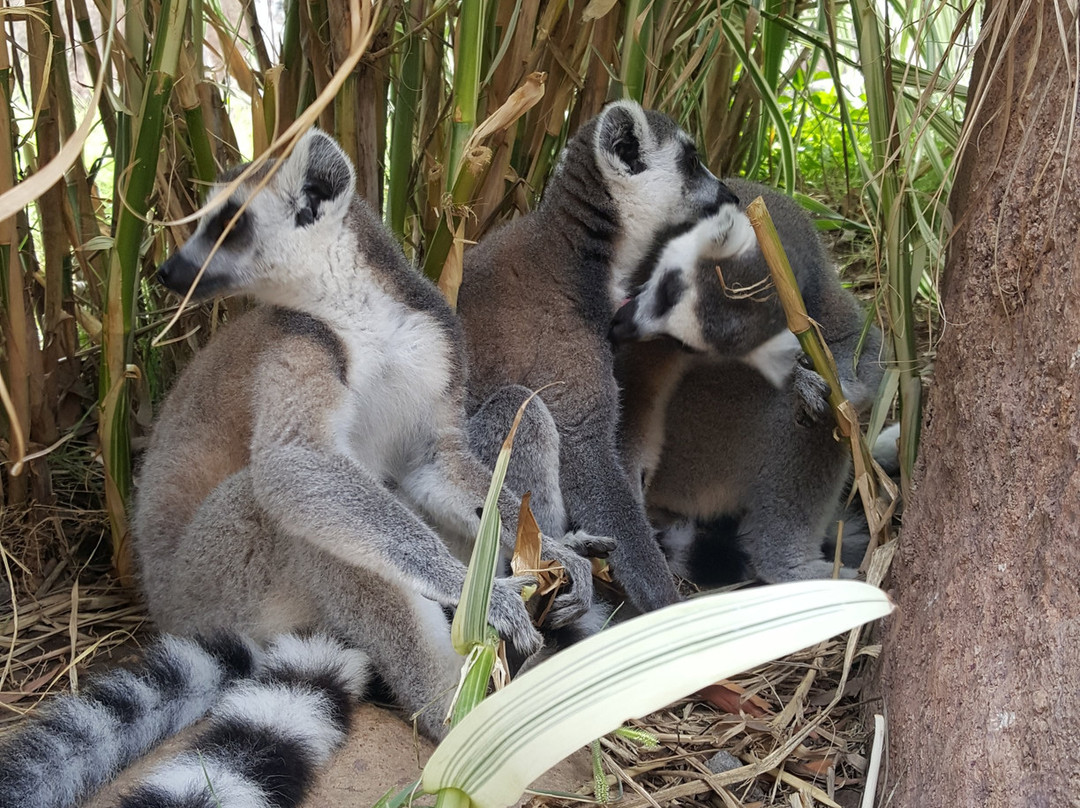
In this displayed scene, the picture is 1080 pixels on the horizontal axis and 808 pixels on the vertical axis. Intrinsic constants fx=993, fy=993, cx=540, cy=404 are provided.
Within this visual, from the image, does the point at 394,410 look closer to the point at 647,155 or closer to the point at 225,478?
the point at 225,478

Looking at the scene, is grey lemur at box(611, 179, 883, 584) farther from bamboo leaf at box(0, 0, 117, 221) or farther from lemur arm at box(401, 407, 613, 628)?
bamboo leaf at box(0, 0, 117, 221)

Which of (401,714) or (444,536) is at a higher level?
(444,536)

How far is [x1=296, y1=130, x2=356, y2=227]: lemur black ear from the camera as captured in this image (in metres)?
2.88

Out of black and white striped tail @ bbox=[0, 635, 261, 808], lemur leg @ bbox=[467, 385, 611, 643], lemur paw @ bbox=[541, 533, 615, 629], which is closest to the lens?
black and white striped tail @ bbox=[0, 635, 261, 808]

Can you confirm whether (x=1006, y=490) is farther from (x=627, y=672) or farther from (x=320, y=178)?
(x=320, y=178)

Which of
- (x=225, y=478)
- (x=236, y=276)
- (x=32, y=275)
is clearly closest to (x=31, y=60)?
(x=32, y=275)

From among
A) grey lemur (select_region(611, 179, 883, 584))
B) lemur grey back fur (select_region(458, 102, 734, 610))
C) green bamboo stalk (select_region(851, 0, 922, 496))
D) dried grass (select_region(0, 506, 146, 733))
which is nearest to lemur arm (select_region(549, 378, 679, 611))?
lemur grey back fur (select_region(458, 102, 734, 610))

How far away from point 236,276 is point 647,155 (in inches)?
62.2

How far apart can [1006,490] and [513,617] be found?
121 cm

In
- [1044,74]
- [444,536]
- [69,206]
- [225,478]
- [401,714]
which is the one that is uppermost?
[1044,74]

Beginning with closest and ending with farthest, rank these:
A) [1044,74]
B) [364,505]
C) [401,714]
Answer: [1044,74] → [364,505] → [401,714]

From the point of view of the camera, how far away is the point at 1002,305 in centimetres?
238

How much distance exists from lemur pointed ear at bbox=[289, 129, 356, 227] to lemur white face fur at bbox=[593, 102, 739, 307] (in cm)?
108

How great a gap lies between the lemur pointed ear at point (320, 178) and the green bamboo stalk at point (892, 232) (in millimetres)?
1549
